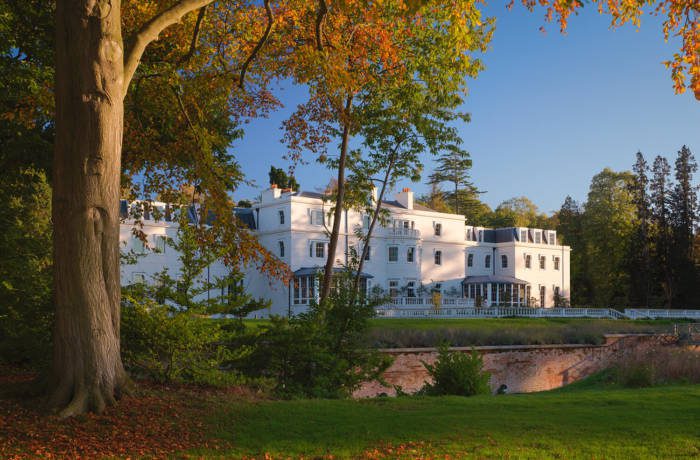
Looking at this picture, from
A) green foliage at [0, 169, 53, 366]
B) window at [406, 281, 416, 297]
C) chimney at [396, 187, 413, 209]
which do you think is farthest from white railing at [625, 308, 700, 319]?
green foliage at [0, 169, 53, 366]

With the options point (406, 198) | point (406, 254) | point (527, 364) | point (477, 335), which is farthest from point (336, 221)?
point (406, 198)

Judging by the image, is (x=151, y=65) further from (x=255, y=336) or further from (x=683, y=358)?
(x=683, y=358)

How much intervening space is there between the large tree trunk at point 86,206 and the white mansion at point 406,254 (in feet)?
100

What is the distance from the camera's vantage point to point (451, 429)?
812 cm

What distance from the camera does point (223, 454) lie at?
22.8 ft

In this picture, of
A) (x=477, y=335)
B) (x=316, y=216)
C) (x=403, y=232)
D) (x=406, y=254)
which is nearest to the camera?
(x=477, y=335)

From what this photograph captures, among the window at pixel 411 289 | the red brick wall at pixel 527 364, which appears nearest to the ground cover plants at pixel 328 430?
the red brick wall at pixel 527 364

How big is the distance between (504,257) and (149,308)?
50.8 metres

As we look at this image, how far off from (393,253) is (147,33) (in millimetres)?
42434

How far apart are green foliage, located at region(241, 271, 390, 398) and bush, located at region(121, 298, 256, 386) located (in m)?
0.95

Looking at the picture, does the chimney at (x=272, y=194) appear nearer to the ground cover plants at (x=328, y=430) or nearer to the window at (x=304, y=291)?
the window at (x=304, y=291)

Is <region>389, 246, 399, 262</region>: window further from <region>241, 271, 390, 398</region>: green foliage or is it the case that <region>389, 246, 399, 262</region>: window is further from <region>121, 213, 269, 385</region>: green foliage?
<region>121, 213, 269, 385</region>: green foliage

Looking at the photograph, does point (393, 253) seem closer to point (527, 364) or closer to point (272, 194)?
point (272, 194)

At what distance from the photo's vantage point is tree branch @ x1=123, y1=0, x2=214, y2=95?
29.0ft
